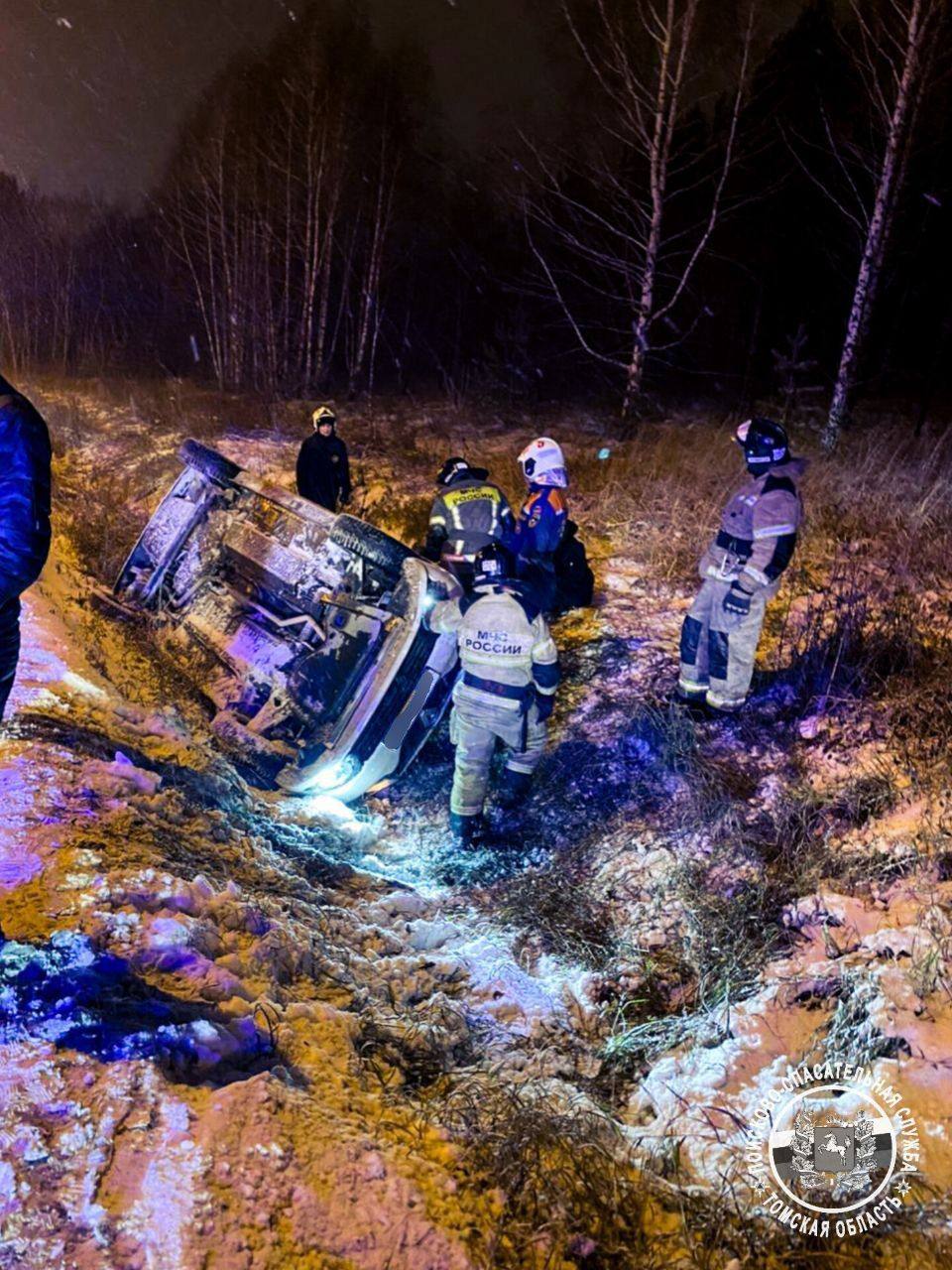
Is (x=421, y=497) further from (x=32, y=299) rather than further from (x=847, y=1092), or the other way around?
(x=32, y=299)

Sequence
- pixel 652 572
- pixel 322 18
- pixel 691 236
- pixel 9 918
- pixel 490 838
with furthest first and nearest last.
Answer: pixel 691 236, pixel 322 18, pixel 652 572, pixel 490 838, pixel 9 918

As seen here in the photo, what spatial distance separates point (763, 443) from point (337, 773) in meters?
2.89

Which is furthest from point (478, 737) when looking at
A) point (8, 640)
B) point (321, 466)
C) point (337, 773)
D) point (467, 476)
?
point (321, 466)

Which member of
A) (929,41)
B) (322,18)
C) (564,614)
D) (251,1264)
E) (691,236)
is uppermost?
(322,18)

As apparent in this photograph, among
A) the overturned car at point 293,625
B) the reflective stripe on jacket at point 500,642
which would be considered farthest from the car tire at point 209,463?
the reflective stripe on jacket at point 500,642

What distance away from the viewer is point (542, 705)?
4051 mm

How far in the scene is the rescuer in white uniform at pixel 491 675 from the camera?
3.72m

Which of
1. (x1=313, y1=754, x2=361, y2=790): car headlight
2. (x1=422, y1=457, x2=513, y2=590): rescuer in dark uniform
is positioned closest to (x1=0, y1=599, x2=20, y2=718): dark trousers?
(x1=313, y1=754, x2=361, y2=790): car headlight

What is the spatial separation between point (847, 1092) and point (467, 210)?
28.8 m

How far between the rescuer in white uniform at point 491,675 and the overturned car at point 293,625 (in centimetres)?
21

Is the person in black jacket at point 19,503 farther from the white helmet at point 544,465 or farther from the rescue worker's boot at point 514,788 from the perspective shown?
the white helmet at point 544,465

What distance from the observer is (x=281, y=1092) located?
78.9 inches

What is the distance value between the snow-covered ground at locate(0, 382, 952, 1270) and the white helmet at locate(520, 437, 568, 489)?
1420 mm

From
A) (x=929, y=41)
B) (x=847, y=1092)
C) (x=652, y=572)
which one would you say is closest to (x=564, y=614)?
(x=652, y=572)
